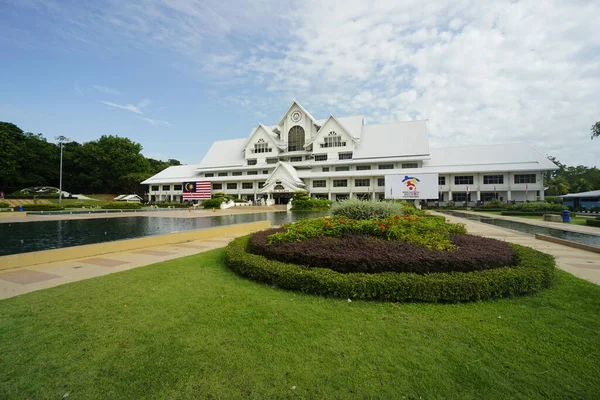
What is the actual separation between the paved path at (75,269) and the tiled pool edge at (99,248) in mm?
179

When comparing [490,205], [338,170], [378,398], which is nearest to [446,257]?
[378,398]

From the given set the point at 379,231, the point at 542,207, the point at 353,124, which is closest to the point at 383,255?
the point at 379,231

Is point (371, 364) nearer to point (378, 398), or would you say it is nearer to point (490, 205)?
point (378, 398)

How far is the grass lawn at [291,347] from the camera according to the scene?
2.47m

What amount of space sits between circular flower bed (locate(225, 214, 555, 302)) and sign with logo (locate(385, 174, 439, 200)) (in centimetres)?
2422

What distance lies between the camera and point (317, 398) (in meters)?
2.34

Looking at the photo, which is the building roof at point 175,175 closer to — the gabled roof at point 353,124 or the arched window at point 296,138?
the arched window at point 296,138

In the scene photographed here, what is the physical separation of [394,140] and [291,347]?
43505 millimetres

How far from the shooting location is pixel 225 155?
52500 mm

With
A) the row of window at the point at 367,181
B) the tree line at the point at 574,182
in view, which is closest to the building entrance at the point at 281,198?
the row of window at the point at 367,181

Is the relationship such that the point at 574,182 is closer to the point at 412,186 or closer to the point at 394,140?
the point at 394,140

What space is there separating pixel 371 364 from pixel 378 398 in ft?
1.38

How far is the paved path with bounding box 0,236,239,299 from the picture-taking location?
5.43m

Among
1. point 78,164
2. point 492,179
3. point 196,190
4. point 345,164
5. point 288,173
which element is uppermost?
point 78,164
